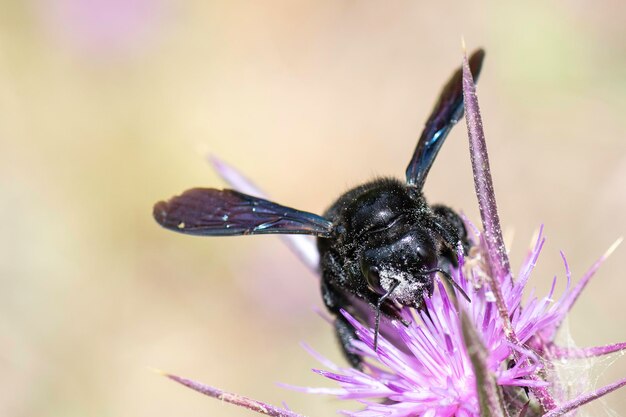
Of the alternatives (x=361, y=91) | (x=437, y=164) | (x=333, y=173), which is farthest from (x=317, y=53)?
(x=437, y=164)

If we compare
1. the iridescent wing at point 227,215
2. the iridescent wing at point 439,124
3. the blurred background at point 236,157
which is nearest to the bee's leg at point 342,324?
the iridescent wing at point 227,215

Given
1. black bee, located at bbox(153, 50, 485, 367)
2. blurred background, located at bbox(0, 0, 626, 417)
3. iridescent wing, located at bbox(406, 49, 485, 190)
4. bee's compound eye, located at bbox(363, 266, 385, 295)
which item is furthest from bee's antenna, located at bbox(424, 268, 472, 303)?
blurred background, located at bbox(0, 0, 626, 417)

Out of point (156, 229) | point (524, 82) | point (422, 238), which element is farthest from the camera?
point (156, 229)

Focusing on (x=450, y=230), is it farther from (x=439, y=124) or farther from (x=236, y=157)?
(x=236, y=157)

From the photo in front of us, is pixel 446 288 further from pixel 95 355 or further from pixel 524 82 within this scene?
pixel 95 355

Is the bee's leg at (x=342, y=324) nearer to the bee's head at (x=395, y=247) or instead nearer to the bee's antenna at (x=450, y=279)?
the bee's head at (x=395, y=247)

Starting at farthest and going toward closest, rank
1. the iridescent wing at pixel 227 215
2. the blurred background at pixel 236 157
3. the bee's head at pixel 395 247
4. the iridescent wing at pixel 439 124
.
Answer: the blurred background at pixel 236 157
the iridescent wing at pixel 439 124
the iridescent wing at pixel 227 215
the bee's head at pixel 395 247

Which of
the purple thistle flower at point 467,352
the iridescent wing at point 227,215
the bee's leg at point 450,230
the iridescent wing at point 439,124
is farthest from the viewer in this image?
the iridescent wing at point 439,124

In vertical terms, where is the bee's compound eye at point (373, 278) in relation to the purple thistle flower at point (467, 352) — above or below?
above
